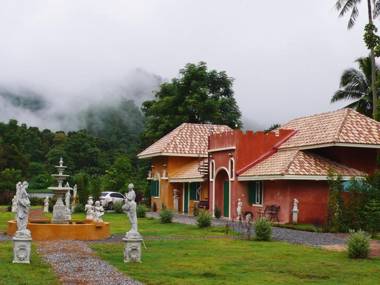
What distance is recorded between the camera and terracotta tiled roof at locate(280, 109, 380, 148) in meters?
27.5

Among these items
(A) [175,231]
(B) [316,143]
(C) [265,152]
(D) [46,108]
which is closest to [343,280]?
(A) [175,231]

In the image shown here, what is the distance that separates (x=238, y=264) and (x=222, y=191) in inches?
752

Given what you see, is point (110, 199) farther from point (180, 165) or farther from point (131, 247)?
point (131, 247)

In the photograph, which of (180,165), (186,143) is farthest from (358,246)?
(186,143)

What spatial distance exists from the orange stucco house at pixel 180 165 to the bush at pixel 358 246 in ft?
69.2

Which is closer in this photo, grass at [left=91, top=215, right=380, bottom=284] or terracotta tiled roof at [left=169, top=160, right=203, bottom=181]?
grass at [left=91, top=215, right=380, bottom=284]

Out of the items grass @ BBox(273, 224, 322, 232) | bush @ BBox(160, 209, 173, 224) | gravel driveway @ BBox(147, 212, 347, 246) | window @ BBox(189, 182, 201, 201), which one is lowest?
gravel driveway @ BBox(147, 212, 347, 246)

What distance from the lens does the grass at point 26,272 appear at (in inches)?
440

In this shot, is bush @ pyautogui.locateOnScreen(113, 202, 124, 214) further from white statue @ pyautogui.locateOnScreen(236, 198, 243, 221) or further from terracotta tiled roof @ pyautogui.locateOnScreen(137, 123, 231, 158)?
white statue @ pyautogui.locateOnScreen(236, 198, 243, 221)

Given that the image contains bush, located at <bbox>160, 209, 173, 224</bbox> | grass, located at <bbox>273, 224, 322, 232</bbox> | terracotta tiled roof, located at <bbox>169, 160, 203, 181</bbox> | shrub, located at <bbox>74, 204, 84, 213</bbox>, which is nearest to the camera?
grass, located at <bbox>273, 224, 322, 232</bbox>

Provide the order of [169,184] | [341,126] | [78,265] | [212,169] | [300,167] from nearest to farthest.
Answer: [78,265] < [300,167] < [341,126] < [212,169] < [169,184]

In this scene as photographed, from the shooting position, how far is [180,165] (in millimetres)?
40594

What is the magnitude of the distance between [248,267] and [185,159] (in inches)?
1068

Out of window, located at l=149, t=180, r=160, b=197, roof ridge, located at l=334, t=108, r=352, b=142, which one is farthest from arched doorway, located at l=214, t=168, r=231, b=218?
window, located at l=149, t=180, r=160, b=197
